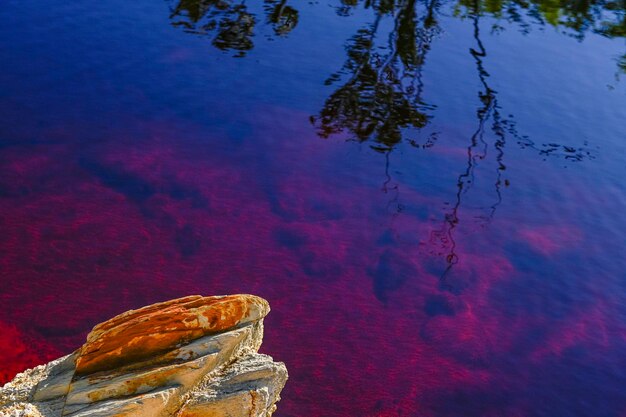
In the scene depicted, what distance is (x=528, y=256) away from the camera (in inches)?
256

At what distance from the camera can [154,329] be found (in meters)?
3.52

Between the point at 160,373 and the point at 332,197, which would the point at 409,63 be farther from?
the point at 160,373

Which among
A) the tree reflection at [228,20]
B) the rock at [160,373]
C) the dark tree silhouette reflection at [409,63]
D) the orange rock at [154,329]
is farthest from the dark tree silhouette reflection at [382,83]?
the rock at [160,373]

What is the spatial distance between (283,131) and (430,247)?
2.47 metres

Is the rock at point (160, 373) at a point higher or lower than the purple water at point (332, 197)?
higher

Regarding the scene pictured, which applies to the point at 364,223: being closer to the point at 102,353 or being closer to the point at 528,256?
the point at 528,256

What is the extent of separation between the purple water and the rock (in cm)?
120

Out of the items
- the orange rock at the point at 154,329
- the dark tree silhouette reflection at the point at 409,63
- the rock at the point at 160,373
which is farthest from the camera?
the dark tree silhouette reflection at the point at 409,63

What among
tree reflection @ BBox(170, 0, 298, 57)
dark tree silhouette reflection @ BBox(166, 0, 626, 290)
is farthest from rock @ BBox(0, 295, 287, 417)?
tree reflection @ BBox(170, 0, 298, 57)

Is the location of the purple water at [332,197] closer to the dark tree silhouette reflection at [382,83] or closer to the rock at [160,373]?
the dark tree silhouette reflection at [382,83]

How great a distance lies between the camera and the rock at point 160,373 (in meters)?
3.31

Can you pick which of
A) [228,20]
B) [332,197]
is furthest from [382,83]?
[332,197]

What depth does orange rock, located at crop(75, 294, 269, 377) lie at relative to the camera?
345 centimetres

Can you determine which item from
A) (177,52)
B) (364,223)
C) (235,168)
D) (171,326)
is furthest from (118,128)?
(171,326)
